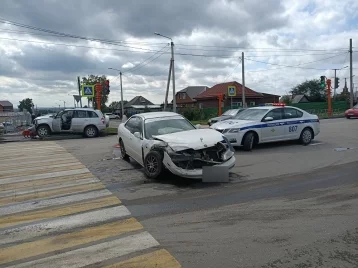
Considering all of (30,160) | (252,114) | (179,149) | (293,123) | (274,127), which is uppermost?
(252,114)

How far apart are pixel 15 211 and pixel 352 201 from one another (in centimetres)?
570

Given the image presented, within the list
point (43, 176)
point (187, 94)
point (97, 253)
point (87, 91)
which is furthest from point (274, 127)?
point (187, 94)

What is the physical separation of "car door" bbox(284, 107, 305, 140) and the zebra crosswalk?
778 cm

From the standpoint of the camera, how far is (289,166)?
9.48 m

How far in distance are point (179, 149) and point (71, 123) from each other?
14.1 metres

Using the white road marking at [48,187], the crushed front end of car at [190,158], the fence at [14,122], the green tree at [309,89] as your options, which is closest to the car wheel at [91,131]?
the fence at [14,122]

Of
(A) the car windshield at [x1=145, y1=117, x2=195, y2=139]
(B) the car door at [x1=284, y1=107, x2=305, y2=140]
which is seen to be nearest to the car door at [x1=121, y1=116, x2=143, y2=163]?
(A) the car windshield at [x1=145, y1=117, x2=195, y2=139]

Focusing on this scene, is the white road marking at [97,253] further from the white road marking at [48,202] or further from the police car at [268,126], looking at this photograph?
the police car at [268,126]

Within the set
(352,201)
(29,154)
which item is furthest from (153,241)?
(29,154)

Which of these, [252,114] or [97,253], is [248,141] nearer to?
[252,114]

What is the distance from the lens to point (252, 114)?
1344 centimetres

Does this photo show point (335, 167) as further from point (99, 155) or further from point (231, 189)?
point (99, 155)

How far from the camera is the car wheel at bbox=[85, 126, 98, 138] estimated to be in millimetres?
20469

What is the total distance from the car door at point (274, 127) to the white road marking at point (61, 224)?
26.2 feet
